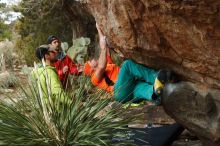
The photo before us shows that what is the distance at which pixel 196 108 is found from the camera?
5262mm

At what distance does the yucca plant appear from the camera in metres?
5.23

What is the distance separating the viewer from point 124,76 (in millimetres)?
6031

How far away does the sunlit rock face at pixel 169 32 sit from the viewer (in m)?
4.45

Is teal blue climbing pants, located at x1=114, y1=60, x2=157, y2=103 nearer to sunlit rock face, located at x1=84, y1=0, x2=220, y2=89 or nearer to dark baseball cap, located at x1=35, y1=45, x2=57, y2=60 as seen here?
sunlit rock face, located at x1=84, y1=0, x2=220, y2=89

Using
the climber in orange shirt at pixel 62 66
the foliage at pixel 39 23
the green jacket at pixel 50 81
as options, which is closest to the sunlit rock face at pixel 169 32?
the green jacket at pixel 50 81

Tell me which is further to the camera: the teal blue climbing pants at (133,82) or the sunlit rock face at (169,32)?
the teal blue climbing pants at (133,82)

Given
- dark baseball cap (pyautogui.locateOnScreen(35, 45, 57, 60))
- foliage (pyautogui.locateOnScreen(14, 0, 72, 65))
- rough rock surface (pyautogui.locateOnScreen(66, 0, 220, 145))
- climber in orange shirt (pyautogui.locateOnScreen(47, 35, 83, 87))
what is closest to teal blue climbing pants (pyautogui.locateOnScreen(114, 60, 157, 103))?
rough rock surface (pyautogui.locateOnScreen(66, 0, 220, 145))

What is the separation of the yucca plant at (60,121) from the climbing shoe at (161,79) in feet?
1.56

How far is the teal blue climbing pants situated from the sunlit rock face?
0.20 m

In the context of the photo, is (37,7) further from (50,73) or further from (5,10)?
(50,73)

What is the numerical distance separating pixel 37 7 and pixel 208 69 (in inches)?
629

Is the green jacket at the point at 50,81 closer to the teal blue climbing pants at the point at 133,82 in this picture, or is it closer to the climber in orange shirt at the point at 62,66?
the climber in orange shirt at the point at 62,66

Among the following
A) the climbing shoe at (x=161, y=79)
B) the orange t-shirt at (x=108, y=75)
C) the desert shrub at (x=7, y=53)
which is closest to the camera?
the climbing shoe at (x=161, y=79)

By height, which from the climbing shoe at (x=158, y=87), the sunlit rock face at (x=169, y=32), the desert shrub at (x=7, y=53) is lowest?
the desert shrub at (x=7, y=53)
